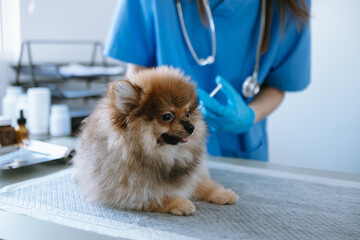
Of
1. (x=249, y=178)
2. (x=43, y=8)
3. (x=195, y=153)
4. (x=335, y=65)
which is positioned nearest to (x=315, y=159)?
(x=335, y=65)

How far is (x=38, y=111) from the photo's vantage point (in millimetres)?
1814

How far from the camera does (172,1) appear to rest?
1328 mm

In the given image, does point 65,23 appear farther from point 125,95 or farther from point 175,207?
point 175,207

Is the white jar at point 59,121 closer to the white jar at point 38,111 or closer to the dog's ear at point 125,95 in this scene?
the white jar at point 38,111

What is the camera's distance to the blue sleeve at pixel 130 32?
136 cm

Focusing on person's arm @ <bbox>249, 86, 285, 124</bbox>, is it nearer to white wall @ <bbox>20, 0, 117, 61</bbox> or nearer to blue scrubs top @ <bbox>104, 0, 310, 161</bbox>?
blue scrubs top @ <bbox>104, 0, 310, 161</bbox>

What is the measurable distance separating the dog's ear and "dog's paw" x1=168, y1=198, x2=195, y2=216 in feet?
0.83

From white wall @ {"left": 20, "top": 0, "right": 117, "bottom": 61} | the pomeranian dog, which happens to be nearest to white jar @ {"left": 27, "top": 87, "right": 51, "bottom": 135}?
white wall @ {"left": 20, "top": 0, "right": 117, "bottom": 61}

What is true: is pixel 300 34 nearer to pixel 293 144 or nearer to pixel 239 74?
pixel 239 74

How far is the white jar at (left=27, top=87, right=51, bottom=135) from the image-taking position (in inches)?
70.3

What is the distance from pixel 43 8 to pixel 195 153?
69.2 inches

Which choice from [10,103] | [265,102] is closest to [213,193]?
[265,102]

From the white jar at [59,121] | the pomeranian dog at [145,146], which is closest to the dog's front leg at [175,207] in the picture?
the pomeranian dog at [145,146]

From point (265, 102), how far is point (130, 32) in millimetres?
649
